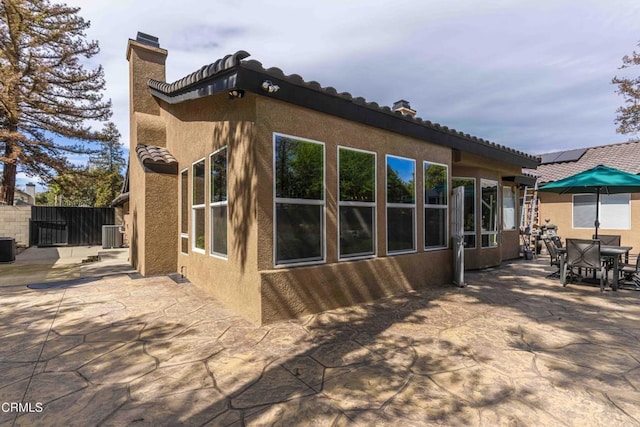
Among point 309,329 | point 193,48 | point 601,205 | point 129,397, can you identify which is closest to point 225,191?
point 309,329

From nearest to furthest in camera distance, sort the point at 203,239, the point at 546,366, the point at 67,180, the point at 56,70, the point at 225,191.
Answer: the point at 546,366 < the point at 225,191 < the point at 203,239 < the point at 56,70 < the point at 67,180

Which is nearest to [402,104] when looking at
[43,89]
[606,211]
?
[606,211]

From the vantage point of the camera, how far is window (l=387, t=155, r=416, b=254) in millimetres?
6762

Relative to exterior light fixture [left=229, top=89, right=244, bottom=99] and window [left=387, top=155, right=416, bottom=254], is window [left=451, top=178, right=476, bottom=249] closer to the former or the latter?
window [left=387, top=155, right=416, bottom=254]

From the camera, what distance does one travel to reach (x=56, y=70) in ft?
52.6

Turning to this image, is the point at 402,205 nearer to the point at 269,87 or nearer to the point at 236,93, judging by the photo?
the point at 269,87

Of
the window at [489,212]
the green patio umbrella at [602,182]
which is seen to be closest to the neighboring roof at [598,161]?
the green patio umbrella at [602,182]

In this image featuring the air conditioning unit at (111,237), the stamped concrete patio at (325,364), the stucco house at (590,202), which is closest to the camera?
the stamped concrete patio at (325,364)

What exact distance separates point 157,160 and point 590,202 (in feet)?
59.2

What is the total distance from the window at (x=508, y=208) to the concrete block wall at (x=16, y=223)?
23013 millimetres

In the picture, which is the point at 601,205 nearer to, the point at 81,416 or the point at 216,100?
the point at 216,100

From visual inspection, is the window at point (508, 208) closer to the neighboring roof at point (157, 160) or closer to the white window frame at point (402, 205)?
the white window frame at point (402, 205)

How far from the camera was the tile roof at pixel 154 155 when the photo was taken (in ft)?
26.2

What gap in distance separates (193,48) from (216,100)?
5502 millimetres
